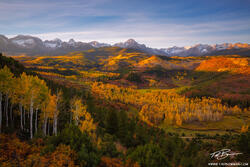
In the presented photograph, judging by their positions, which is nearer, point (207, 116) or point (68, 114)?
point (68, 114)

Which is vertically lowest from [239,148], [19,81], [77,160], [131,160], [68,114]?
[239,148]

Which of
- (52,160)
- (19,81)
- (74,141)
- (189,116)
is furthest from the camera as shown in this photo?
(189,116)

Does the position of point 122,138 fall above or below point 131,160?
below

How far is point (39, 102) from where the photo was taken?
4562cm

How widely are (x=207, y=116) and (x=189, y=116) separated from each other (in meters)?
23.9

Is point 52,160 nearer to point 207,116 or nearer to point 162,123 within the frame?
point 162,123

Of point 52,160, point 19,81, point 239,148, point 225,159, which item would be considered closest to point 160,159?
point 52,160

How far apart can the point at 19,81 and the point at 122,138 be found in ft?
142

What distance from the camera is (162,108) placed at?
190250 millimetres

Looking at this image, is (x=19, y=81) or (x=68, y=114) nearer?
(x=19, y=81)

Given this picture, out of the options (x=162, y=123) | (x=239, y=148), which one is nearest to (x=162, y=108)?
(x=162, y=123)

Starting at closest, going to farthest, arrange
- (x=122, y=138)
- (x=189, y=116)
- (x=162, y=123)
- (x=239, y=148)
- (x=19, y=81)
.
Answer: (x=19, y=81) → (x=239, y=148) → (x=122, y=138) → (x=162, y=123) → (x=189, y=116)

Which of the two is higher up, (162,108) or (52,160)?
(52,160)

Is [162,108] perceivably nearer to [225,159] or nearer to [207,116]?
[207,116]
